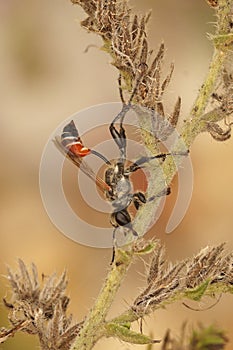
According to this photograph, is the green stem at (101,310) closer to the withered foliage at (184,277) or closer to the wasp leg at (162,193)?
the withered foliage at (184,277)

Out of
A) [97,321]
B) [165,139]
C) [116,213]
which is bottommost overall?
[97,321]

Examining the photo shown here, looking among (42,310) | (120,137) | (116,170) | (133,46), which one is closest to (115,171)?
(116,170)

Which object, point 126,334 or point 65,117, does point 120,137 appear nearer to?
point 126,334

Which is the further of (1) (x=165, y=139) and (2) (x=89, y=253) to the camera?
(2) (x=89, y=253)

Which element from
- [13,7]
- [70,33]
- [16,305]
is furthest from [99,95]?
[16,305]

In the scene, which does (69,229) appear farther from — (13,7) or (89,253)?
(13,7)

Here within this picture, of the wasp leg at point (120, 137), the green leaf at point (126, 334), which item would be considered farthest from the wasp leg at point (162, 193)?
the green leaf at point (126, 334)
